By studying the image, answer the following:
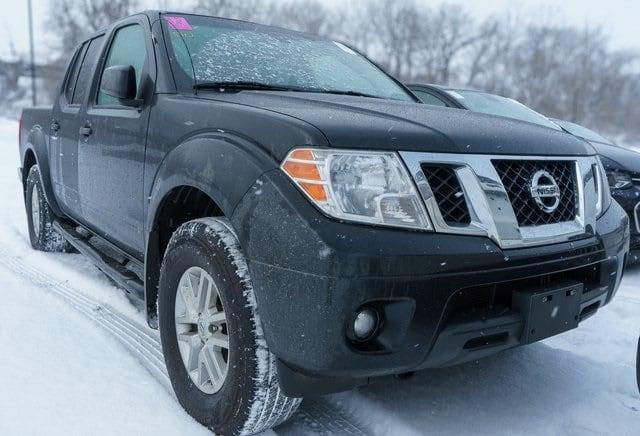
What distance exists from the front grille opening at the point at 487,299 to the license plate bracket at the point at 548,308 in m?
0.04

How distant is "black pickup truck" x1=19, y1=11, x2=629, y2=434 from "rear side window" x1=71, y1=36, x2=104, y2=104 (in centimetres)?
115

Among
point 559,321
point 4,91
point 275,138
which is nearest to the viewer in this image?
point 275,138

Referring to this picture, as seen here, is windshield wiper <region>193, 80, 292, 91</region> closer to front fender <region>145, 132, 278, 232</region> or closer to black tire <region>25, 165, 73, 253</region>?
front fender <region>145, 132, 278, 232</region>

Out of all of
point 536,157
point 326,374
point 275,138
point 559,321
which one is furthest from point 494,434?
point 275,138

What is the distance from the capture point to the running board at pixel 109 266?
2.81m

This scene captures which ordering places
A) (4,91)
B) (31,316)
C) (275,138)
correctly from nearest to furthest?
1. (275,138)
2. (31,316)
3. (4,91)

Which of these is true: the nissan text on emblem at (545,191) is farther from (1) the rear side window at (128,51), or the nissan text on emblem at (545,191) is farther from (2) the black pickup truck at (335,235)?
(1) the rear side window at (128,51)

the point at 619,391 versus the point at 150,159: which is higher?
the point at 150,159

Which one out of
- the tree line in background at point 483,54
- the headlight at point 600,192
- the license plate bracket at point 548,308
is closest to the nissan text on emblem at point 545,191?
the license plate bracket at point 548,308

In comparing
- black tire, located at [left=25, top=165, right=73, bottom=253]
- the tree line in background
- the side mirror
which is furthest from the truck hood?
the tree line in background

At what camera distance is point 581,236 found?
2074 millimetres

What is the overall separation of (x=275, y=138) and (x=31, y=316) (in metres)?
1.95

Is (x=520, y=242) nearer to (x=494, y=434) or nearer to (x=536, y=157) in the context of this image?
(x=536, y=157)

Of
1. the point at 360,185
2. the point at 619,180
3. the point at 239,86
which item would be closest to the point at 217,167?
the point at 360,185
